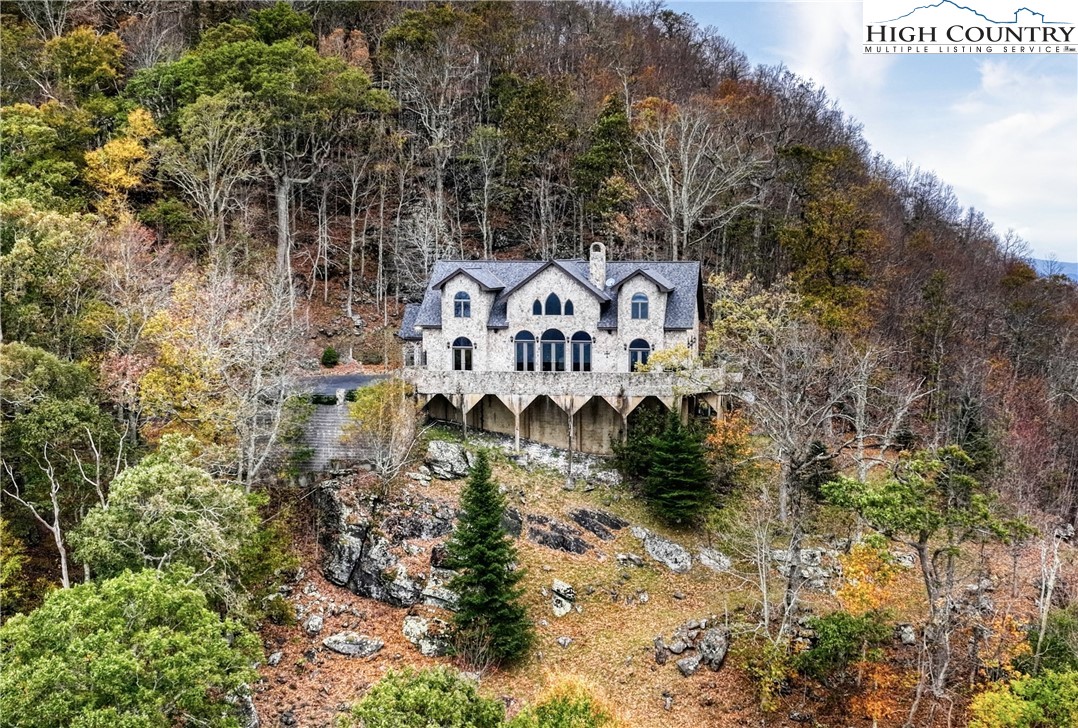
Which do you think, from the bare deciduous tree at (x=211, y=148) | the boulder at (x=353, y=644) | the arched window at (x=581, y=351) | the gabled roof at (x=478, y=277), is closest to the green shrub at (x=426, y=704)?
the boulder at (x=353, y=644)

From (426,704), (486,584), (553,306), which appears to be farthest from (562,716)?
(553,306)

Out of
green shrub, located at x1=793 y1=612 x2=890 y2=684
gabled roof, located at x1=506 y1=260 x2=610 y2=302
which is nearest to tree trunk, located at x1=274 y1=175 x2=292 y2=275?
gabled roof, located at x1=506 y1=260 x2=610 y2=302

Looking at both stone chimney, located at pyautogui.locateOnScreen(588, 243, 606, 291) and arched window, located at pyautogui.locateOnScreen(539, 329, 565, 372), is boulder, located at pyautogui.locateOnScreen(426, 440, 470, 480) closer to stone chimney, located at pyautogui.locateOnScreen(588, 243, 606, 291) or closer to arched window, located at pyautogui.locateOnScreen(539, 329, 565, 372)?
arched window, located at pyautogui.locateOnScreen(539, 329, 565, 372)

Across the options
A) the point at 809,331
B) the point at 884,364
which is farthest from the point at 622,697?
the point at 884,364

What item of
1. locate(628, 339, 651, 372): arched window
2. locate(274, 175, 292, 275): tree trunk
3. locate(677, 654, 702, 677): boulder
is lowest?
locate(677, 654, 702, 677): boulder

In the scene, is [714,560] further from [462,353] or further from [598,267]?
[462,353]
